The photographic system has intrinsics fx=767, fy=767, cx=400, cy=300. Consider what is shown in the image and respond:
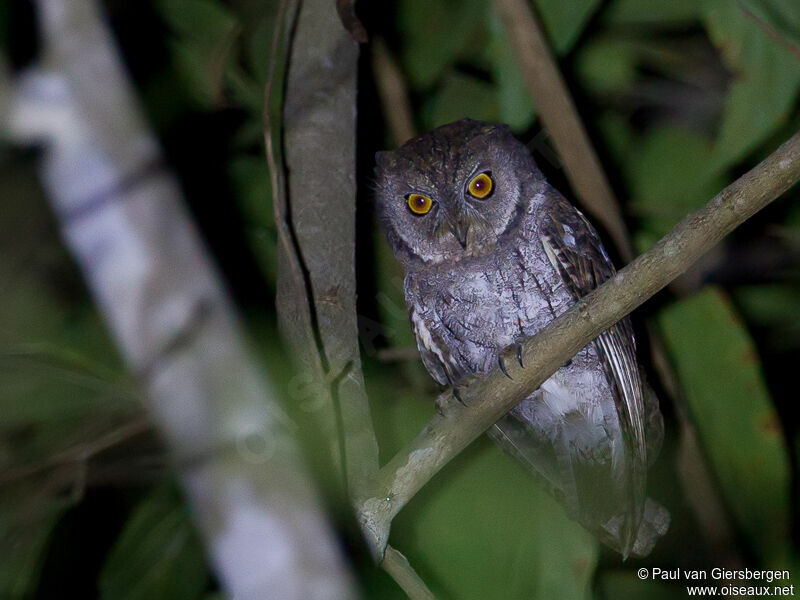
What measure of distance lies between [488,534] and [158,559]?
3.30ft

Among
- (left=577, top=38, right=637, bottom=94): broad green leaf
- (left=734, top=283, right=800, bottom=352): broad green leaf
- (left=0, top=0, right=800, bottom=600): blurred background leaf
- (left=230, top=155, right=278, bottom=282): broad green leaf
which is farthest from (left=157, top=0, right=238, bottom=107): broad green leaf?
(left=734, top=283, right=800, bottom=352): broad green leaf

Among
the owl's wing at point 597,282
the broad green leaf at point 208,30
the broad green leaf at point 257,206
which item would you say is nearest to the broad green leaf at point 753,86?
the owl's wing at point 597,282

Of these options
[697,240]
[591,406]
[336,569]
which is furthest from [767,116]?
[336,569]

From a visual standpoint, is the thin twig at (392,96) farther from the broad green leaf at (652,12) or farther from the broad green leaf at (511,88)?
the broad green leaf at (652,12)

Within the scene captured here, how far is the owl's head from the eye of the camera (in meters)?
1.76

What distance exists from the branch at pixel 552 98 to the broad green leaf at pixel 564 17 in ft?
0.13

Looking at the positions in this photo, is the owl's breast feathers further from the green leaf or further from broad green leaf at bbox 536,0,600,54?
the green leaf

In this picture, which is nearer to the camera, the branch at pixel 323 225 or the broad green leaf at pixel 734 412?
the branch at pixel 323 225

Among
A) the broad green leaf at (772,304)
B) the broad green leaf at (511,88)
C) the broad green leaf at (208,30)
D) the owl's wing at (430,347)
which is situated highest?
the broad green leaf at (208,30)

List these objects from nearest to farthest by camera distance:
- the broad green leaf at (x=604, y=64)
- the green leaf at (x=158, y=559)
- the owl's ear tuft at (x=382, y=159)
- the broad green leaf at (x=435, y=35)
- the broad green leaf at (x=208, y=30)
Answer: the owl's ear tuft at (x=382, y=159)
the green leaf at (x=158, y=559)
the broad green leaf at (x=208, y=30)
the broad green leaf at (x=435, y=35)
the broad green leaf at (x=604, y=64)

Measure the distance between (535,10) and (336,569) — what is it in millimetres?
1742

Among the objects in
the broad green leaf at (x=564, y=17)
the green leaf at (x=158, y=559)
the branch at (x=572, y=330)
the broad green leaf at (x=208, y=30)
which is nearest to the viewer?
the branch at (x=572, y=330)

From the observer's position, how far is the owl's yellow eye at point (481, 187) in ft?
6.06

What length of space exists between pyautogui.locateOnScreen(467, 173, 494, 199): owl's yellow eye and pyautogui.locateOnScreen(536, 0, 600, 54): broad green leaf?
1.87ft
